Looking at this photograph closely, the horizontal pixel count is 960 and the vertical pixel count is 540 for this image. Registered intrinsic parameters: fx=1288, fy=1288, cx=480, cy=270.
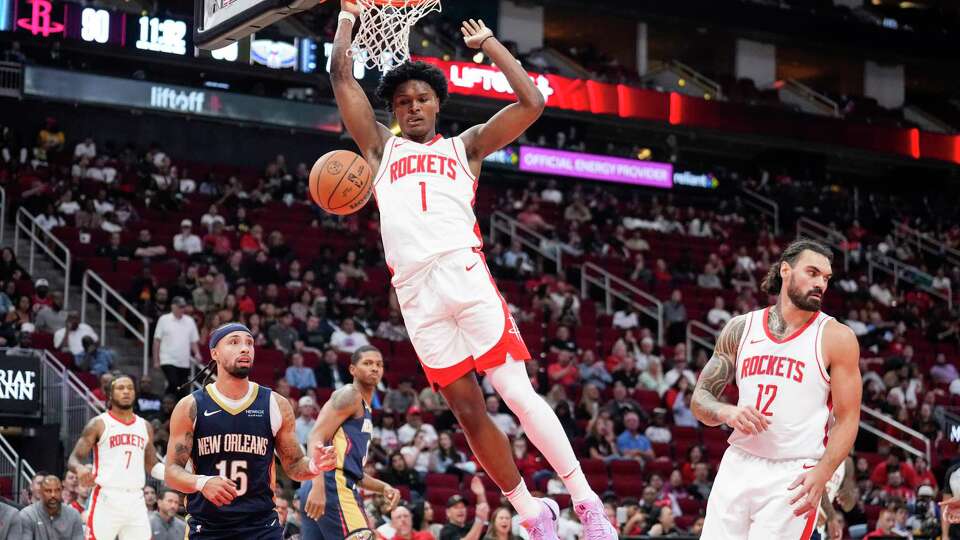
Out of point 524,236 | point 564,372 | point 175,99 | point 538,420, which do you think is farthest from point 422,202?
point 524,236

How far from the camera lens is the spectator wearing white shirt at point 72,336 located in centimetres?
1692

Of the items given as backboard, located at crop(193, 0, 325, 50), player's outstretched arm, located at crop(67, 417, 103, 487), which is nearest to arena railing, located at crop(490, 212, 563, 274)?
player's outstretched arm, located at crop(67, 417, 103, 487)

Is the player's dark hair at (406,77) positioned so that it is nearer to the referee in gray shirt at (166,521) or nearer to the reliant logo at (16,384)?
the referee in gray shirt at (166,521)

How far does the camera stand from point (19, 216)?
67.8 ft

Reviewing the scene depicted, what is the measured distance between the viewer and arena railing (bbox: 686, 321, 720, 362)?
2340 cm

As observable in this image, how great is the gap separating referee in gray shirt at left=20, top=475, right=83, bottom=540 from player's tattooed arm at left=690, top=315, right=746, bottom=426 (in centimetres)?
731

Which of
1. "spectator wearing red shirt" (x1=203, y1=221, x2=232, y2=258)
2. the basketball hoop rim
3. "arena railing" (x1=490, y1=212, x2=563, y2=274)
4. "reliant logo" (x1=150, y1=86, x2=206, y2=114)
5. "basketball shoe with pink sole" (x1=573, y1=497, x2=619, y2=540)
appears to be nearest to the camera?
"basketball shoe with pink sole" (x1=573, y1=497, x2=619, y2=540)

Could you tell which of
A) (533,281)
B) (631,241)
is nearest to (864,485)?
(533,281)

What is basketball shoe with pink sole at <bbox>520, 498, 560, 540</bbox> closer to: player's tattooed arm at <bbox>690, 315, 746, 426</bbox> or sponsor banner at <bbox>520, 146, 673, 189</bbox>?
player's tattooed arm at <bbox>690, 315, 746, 426</bbox>

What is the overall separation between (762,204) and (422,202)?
88.2 feet

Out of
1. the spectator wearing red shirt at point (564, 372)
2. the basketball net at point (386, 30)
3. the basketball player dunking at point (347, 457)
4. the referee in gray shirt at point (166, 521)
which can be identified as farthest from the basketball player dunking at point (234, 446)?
the spectator wearing red shirt at point (564, 372)

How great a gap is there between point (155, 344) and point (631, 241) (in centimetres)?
1259

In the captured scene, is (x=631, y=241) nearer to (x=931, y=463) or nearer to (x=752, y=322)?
(x=931, y=463)

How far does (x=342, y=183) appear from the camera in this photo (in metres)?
6.86
